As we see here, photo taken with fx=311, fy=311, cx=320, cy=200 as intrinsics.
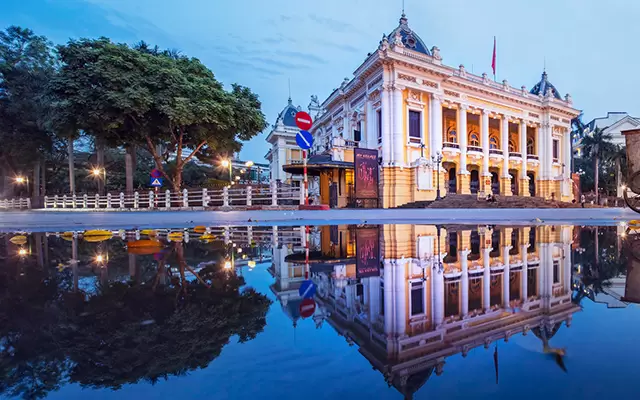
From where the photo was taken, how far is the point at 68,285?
70.5 inches

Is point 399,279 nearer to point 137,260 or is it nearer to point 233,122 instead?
point 137,260

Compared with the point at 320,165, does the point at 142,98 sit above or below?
above

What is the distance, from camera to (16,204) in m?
30.5

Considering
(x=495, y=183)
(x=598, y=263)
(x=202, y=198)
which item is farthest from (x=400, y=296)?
(x=495, y=183)

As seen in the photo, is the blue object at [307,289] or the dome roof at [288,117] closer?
the blue object at [307,289]

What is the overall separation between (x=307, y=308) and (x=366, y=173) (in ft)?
62.4

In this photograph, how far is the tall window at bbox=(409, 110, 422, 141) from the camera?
22.7 metres

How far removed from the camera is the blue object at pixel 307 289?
169 centimetres

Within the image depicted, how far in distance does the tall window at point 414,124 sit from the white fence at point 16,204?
35159 millimetres

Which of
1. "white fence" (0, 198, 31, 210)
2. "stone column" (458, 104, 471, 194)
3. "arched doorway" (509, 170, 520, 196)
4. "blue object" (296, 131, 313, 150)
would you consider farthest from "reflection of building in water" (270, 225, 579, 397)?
"white fence" (0, 198, 31, 210)

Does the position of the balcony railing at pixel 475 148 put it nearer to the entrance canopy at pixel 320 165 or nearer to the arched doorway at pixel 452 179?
the arched doorway at pixel 452 179

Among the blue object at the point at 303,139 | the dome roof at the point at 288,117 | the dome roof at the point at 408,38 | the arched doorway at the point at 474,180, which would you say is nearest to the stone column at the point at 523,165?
the arched doorway at the point at 474,180

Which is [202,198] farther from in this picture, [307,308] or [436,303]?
[436,303]

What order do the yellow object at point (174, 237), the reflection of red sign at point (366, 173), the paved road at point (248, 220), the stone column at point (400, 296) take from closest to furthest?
the stone column at point (400, 296), the yellow object at point (174, 237), the paved road at point (248, 220), the reflection of red sign at point (366, 173)
